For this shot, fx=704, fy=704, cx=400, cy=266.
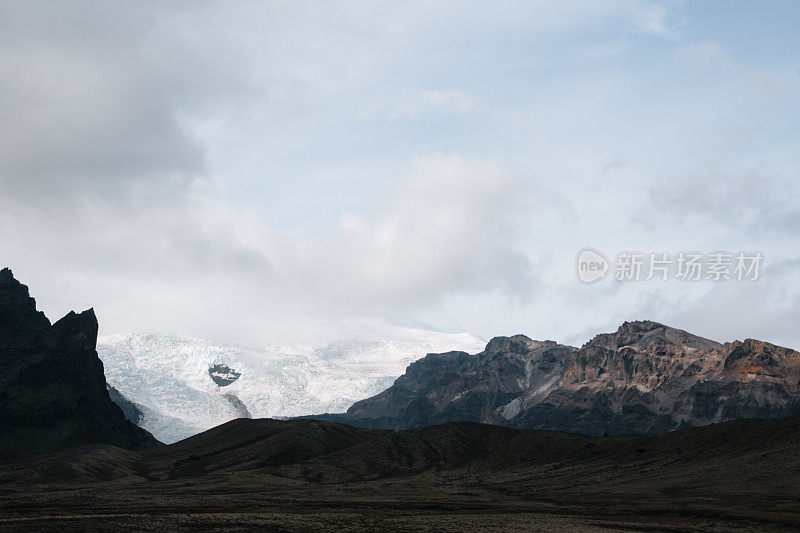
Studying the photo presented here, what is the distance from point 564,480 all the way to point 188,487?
10196 cm

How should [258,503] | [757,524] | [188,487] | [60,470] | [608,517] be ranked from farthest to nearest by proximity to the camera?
[60,470]
[188,487]
[258,503]
[608,517]
[757,524]

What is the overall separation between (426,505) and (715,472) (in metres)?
89.0

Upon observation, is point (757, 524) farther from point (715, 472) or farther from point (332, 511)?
point (715, 472)

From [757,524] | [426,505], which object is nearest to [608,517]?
[757,524]

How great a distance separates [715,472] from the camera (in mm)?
178125

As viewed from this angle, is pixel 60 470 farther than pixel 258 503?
Yes

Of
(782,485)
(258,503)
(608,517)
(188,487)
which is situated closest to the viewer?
(608,517)

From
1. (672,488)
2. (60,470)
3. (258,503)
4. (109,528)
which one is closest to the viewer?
(109,528)

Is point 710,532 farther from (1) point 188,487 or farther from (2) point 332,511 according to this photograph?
(1) point 188,487

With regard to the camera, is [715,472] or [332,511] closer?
[332,511]

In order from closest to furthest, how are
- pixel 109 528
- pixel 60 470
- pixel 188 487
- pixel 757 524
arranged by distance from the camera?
pixel 109 528 → pixel 757 524 → pixel 188 487 → pixel 60 470

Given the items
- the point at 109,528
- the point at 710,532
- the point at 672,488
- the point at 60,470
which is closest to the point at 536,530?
the point at 710,532

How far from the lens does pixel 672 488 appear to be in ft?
525

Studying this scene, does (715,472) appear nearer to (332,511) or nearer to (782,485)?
(782,485)
